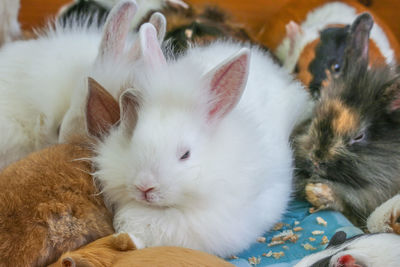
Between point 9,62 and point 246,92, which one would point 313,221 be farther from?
point 9,62

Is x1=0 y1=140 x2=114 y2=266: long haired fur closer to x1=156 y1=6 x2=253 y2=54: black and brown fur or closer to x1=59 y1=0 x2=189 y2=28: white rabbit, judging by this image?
x1=156 y1=6 x2=253 y2=54: black and brown fur

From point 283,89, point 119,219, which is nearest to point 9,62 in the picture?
point 119,219

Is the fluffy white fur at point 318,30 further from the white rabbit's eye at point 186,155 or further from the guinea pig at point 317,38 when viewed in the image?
the white rabbit's eye at point 186,155

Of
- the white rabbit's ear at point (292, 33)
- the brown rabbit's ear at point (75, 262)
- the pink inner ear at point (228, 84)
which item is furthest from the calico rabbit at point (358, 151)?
the brown rabbit's ear at point (75, 262)

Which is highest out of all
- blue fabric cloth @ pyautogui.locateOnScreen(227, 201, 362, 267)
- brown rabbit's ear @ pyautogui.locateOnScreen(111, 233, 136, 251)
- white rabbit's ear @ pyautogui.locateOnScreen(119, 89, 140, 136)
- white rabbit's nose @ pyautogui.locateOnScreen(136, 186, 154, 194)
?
white rabbit's ear @ pyautogui.locateOnScreen(119, 89, 140, 136)

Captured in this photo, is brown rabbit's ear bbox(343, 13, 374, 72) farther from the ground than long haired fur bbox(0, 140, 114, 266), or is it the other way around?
brown rabbit's ear bbox(343, 13, 374, 72)

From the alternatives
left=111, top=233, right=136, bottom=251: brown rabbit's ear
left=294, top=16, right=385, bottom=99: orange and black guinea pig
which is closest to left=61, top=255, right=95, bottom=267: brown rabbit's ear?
left=111, top=233, right=136, bottom=251: brown rabbit's ear
